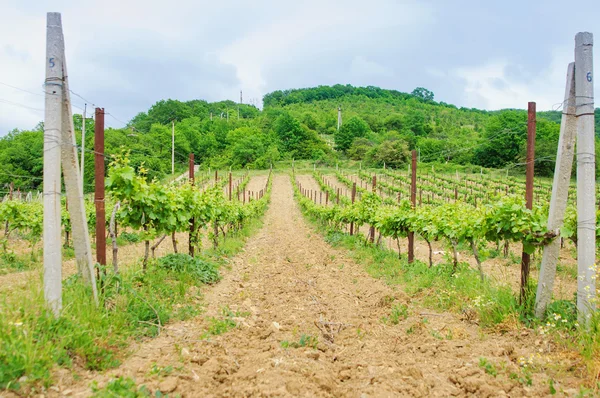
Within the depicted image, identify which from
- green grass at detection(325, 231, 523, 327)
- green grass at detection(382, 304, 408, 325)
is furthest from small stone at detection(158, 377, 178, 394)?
green grass at detection(325, 231, 523, 327)

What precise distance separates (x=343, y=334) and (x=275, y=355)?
3.87 ft

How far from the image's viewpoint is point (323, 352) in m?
4.18

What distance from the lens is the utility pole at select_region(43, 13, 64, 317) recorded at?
150 inches

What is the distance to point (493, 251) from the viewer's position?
12234mm

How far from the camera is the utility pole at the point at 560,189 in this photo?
424 centimetres

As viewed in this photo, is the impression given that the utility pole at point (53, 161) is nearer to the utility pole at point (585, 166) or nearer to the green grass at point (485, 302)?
the green grass at point (485, 302)

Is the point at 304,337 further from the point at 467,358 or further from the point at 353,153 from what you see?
the point at 353,153

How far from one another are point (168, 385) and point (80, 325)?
1.14m

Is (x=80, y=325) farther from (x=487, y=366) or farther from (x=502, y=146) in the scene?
(x=502, y=146)

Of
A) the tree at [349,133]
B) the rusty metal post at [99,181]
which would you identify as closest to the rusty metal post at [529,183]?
the rusty metal post at [99,181]

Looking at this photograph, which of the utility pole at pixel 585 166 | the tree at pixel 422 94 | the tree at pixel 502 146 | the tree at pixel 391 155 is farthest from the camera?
the tree at pixel 422 94

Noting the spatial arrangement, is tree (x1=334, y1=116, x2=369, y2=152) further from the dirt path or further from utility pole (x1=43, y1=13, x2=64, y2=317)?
utility pole (x1=43, y1=13, x2=64, y2=317)

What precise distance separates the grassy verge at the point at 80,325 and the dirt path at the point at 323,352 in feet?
0.61

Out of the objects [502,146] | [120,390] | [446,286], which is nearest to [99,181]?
→ [120,390]
